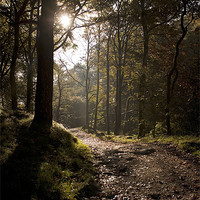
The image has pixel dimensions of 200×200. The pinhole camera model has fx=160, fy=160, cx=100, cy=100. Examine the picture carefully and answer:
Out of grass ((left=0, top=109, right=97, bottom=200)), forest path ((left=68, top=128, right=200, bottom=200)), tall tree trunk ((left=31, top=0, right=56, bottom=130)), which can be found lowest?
forest path ((left=68, top=128, right=200, bottom=200))

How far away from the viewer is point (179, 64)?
11.5 meters

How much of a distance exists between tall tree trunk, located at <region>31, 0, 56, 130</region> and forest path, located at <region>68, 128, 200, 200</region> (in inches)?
127

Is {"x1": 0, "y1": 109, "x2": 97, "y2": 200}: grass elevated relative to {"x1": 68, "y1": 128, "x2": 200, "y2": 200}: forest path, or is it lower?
elevated

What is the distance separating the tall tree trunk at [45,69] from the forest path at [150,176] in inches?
127

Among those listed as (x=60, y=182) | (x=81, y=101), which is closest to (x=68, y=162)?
(x=60, y=182)

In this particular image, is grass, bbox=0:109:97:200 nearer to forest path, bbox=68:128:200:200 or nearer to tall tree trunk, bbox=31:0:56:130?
forest path, bbox=68:128:200:200

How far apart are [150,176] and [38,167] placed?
3.40 m

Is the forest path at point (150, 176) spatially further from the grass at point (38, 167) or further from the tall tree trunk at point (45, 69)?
the tall tree trunk at point (45, 69)

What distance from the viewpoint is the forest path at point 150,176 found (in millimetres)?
4142

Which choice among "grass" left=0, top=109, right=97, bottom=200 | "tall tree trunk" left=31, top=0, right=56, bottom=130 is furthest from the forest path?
"tall tree trunk" left=31, top=0, right=56, bottom=130

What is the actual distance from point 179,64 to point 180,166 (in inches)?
324

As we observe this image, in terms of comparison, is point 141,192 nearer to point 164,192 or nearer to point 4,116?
point 164,192

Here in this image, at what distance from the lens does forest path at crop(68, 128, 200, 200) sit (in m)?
4.14

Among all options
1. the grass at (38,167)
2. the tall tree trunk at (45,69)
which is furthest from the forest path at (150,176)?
the tall tree trunk at (45,69)
